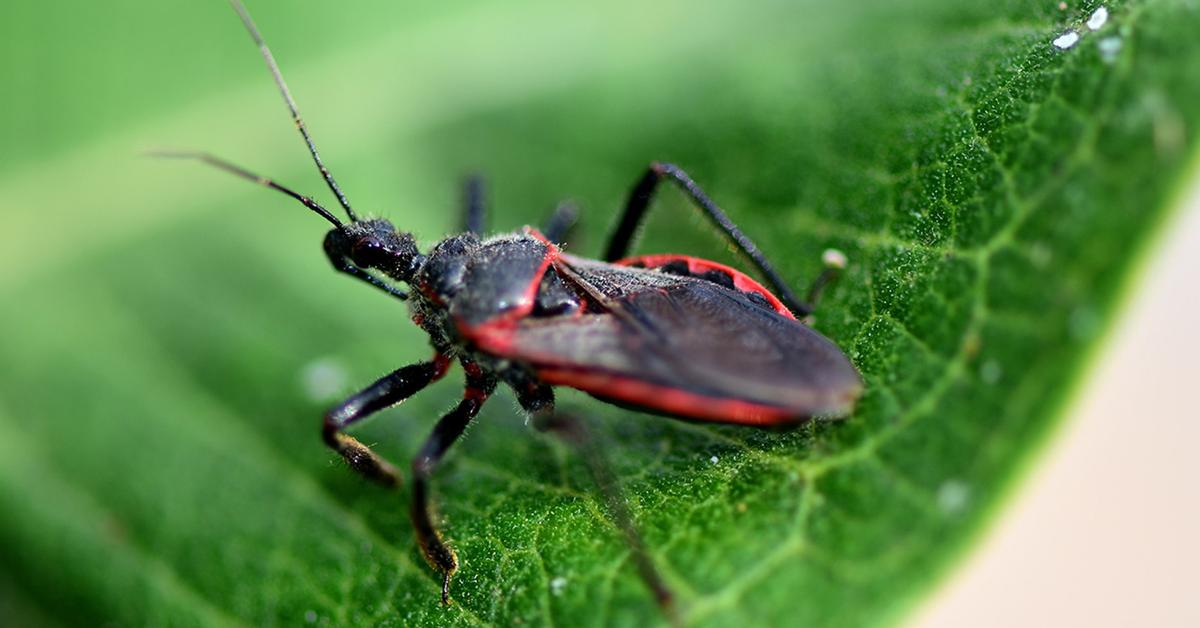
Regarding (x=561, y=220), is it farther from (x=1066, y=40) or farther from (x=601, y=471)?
(x=1066, y=40)

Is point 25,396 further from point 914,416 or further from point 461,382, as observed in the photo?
point 914,416

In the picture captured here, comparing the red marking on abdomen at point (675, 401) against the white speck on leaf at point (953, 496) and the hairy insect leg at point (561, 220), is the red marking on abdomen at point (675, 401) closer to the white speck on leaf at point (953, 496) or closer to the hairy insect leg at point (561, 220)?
the white speck on leaf at point (953, 496)

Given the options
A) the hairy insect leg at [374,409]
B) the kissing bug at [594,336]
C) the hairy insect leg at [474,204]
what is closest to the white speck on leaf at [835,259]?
the kissing bug at [594,336]

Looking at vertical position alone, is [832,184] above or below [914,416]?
above

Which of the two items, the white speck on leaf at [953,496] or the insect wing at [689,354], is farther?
the insect wing at [689,354]

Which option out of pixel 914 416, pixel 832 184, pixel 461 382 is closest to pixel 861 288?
pixel 832 184

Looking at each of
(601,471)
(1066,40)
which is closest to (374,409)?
(601,471)
